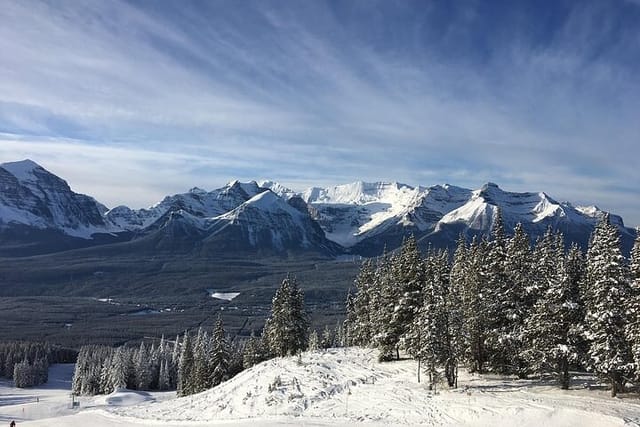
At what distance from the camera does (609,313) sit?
3944 centimetres

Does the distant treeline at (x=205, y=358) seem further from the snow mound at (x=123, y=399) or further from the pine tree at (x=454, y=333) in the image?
the pine tree at (x=454, y=333)

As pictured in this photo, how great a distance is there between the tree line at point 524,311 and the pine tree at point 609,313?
0.07 metres

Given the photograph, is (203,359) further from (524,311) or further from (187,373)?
(524,311)

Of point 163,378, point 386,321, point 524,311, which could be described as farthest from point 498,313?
point 163,378

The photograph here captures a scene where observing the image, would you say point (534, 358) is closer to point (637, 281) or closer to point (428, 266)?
point (637, 281)

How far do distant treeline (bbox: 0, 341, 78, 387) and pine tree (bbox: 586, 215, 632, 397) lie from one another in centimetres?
16625

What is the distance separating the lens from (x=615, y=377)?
40.2 meters

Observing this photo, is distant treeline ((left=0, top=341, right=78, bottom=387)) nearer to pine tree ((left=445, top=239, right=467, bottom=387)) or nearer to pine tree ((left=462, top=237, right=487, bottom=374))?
pine tree ((left=445, top=239, right=467, bottom=387))

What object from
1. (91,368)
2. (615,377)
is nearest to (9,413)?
(91,368)

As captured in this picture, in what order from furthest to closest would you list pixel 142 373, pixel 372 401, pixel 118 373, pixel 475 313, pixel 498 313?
pixel 142 373 → pixel 118 373 → pixel 475 313 → pixel 498 313 → pixel 372 401

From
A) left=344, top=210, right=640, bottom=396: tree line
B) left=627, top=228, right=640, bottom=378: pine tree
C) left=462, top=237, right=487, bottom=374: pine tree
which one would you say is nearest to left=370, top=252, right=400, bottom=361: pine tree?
left=344, top=210, right=640, bottom=396: tree line

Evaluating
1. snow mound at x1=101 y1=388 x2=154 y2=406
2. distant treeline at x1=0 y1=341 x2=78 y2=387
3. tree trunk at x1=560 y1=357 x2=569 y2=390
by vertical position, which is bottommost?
distant treeline at x1=0 y1=341 x2=78 y2=387

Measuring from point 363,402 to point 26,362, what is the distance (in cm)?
15755

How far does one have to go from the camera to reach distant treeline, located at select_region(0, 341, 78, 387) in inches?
6378
